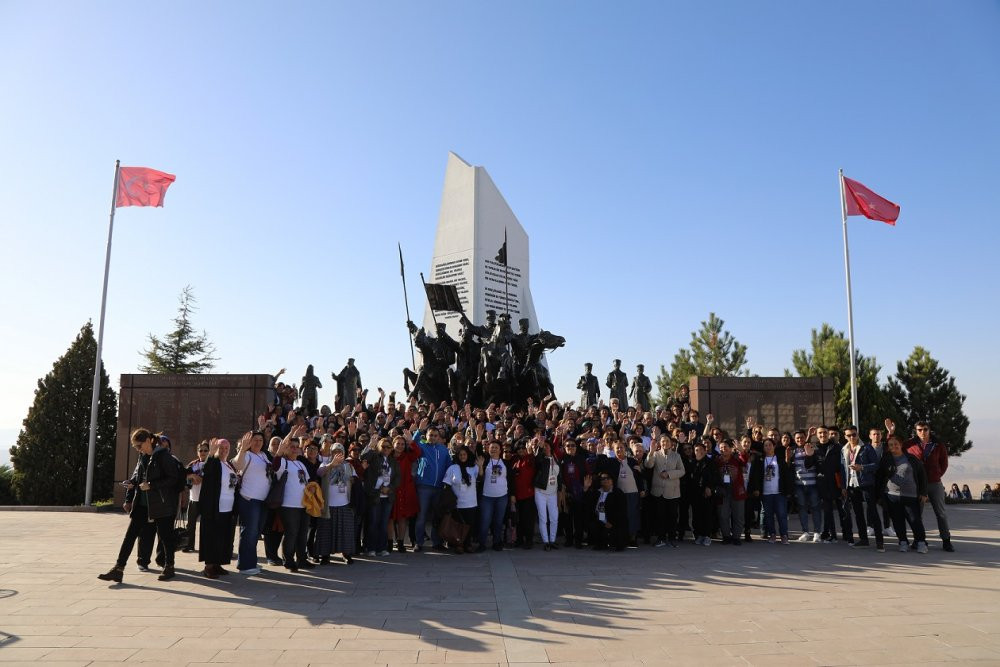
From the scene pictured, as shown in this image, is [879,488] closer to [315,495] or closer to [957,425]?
[315,495]

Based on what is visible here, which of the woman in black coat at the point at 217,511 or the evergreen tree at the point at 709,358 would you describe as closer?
the woman in black coat at the point at 217,511

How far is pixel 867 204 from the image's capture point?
17.1 m

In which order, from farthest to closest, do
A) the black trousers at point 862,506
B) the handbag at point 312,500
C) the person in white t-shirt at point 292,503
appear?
the black trousers at point 862,506
the handbag at point 312,500
the person in white t-shirt at point 292,503

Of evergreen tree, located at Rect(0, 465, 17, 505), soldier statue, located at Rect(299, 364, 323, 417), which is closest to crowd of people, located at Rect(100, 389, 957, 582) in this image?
soldier statue, located at Rect(299, 364, 323, 417)

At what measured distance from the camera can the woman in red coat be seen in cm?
863

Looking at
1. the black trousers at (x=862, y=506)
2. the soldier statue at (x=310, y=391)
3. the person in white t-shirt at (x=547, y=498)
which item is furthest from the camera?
the soldier statue at (x=310, y=391)

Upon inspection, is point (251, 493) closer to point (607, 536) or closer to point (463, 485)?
point (463, 485)

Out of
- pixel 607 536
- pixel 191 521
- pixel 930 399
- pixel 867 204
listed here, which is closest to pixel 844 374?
pixel 930 399

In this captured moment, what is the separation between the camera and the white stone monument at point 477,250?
2825 cm

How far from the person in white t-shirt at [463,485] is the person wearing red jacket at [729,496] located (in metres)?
3.22

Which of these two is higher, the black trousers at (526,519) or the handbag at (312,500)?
the handbag at (312,500)

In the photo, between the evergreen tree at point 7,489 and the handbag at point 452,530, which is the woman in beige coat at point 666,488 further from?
the evergreen tree at point 7,489

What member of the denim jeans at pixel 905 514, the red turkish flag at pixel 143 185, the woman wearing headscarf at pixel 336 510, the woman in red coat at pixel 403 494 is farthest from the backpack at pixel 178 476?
the red turkish flag at pixel 143 185

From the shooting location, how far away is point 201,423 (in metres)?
15.4
